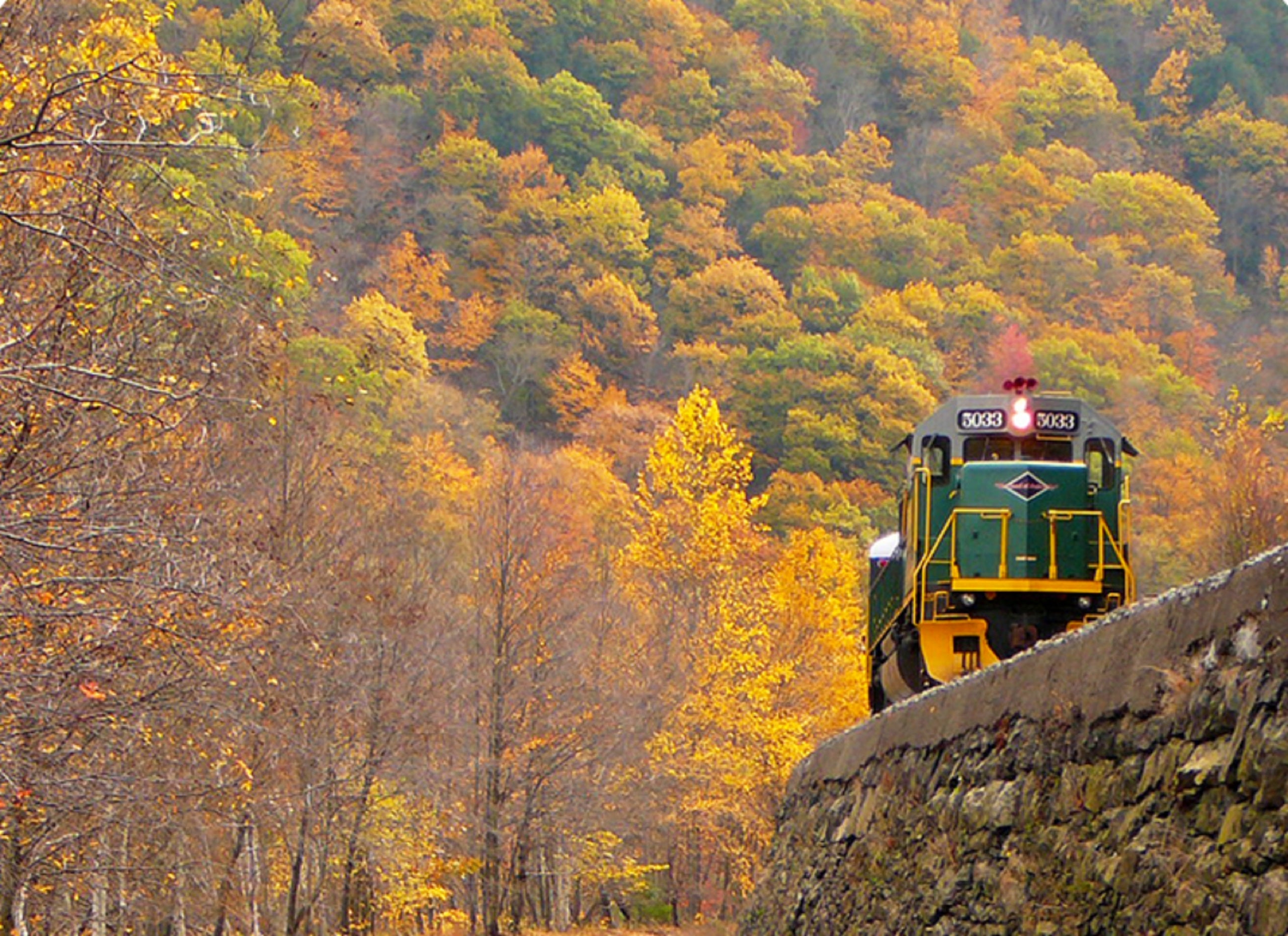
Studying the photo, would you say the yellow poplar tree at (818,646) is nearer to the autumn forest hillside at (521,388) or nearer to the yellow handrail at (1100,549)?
the autumn forest hillside at (521,388)

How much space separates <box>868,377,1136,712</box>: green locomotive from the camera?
15.2 m

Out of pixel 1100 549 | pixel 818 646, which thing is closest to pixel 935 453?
pixel 1100 549

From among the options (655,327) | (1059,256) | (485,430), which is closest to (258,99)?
(485,430)

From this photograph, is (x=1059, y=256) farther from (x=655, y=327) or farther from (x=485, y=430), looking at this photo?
(x=485, y=430)

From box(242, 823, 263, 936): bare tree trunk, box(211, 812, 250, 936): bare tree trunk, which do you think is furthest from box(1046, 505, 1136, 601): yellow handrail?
box(211, 812, 250, 936): bare tree trunk

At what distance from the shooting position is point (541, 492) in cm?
3250

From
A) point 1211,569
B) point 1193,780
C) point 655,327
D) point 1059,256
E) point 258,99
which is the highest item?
point 1059,256

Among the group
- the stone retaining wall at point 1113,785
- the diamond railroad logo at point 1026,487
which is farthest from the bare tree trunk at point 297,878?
the stone retaining wall at point 1113,785

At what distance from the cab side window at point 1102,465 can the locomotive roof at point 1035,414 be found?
0.06 meters

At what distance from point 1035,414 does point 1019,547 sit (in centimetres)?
171

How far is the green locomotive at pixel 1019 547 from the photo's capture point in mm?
15250

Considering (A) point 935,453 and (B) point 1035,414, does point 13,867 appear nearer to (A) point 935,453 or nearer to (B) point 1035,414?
(A) point 935,453

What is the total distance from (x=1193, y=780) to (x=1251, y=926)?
61 cm

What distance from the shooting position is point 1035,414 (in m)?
16.3
